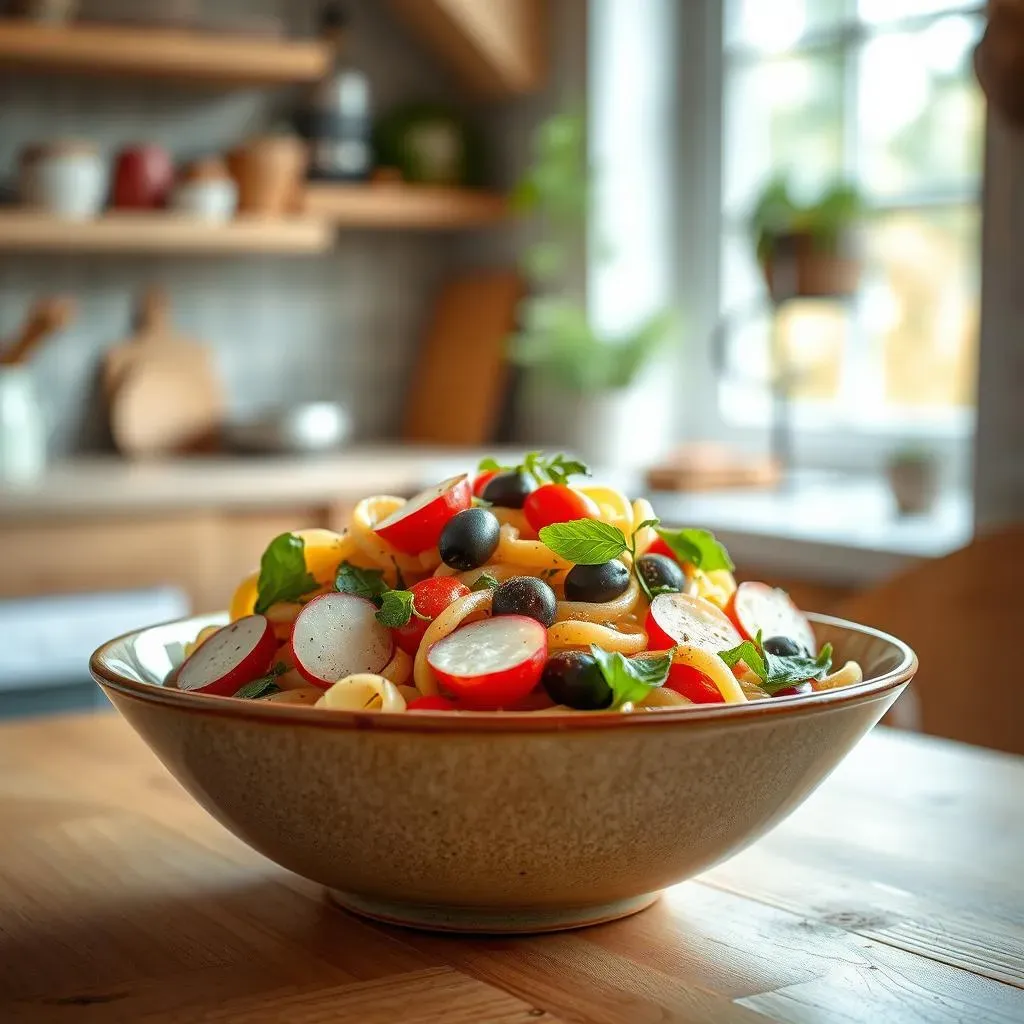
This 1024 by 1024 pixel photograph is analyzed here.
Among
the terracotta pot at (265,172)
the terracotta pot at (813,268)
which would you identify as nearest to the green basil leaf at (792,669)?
the terracotta pot at (813,268)

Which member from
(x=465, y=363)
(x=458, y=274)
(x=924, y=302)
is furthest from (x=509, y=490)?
(x=458, y=274)

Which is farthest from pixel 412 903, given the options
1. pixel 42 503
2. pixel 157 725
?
pixel 42 503

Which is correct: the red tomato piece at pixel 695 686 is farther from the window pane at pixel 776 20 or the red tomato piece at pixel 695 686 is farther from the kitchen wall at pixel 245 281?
the kitchen wall at pixel 245 281

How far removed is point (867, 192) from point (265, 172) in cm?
119

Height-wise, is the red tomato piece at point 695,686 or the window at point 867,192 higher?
the window at point 867,192

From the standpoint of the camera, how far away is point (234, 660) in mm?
839

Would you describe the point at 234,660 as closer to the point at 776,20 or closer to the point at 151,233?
the point at 151,233

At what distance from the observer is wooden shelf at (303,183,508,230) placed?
10.9ft

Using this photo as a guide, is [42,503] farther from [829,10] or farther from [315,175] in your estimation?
[829,10]

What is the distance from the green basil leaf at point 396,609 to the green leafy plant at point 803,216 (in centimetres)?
206

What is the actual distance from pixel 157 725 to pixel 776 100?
106 inches

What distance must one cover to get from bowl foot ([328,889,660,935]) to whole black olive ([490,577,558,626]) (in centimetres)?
15

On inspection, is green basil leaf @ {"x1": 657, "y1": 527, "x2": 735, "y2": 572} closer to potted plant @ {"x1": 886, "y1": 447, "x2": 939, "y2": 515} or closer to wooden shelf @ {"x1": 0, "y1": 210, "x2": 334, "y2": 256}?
potted plant @ {"x1": 886, "y1": 447, "x2": 939, "y2": 515}

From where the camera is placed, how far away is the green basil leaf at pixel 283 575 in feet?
2.89
